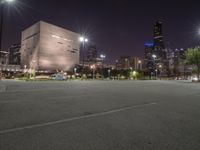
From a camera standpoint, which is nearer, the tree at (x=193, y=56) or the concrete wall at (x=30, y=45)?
the tree at (x=193, y=56)

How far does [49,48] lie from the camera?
14225 cm

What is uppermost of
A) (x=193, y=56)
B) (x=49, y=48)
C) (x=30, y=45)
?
(x=30, y=45)

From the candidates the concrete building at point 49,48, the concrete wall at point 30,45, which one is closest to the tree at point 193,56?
the concrete building at point 49,48

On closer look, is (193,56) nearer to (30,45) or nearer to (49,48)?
(49,48)

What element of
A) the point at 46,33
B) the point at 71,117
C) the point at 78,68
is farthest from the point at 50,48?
the point at 71,117

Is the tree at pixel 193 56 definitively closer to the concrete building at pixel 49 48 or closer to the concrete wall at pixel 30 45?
the concrete building at pixel 49 48

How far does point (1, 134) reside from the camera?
14.6 feet

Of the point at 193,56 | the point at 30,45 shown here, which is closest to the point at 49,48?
the point at 30,45

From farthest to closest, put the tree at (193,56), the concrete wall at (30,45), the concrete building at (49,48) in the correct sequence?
the concrete wall at (30,45) → the concrete building at (49,48) → the tree at (193,56)

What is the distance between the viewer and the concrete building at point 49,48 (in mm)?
135875

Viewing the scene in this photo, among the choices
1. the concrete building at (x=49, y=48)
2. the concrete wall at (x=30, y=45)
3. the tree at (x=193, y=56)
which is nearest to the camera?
the tree at (x=193, y=56)

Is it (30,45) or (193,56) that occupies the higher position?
(30,45)

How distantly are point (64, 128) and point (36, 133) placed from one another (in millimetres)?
752

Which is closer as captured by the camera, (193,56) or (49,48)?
(193,56)
